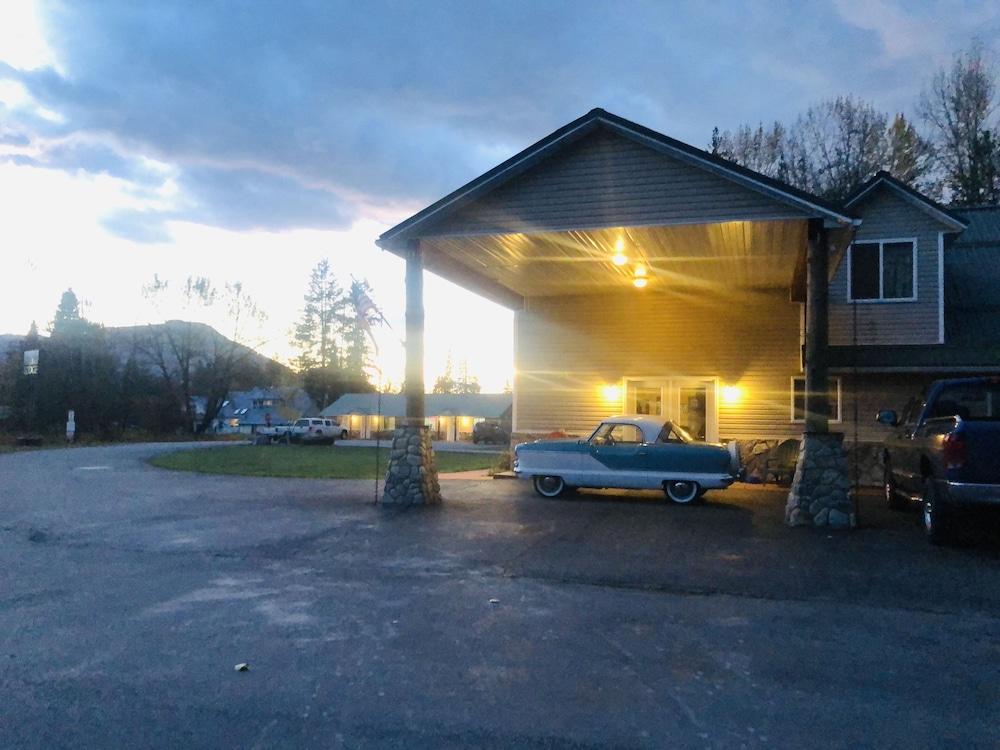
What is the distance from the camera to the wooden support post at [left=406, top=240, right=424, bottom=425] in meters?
14.1

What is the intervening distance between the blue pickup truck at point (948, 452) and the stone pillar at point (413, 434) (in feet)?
23.6

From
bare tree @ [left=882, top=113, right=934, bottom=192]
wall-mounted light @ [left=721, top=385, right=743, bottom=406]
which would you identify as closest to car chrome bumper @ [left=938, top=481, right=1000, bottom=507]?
wall-mounted light @ [left=721, top=385, right=743, bottom=406]

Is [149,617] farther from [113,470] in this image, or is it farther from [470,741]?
[113,470]

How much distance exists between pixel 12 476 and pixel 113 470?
2.73m

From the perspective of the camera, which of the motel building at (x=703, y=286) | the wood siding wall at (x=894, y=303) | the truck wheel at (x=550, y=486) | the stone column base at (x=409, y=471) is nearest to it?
the motel building at (x=703, y=286)

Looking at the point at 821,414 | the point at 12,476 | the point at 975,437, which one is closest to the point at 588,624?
the point at 975,437

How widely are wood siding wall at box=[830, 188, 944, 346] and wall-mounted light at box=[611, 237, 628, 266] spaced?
17.5 feet

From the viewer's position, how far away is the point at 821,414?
40.2ft

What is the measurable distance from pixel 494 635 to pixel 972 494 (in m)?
6.17

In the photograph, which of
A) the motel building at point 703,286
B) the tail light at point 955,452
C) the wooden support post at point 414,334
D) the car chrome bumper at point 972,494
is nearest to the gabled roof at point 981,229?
the motel building at point 703,286

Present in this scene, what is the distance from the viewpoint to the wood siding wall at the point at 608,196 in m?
12.9

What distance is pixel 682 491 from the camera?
1454cm

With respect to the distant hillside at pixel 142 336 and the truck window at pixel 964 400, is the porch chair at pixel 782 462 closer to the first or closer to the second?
the truck window at pixel 964 400

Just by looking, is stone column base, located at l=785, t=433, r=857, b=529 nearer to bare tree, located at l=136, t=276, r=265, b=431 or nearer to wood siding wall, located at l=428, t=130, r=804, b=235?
wood siding wall, located at l=428, t=130, r=804, b=235
